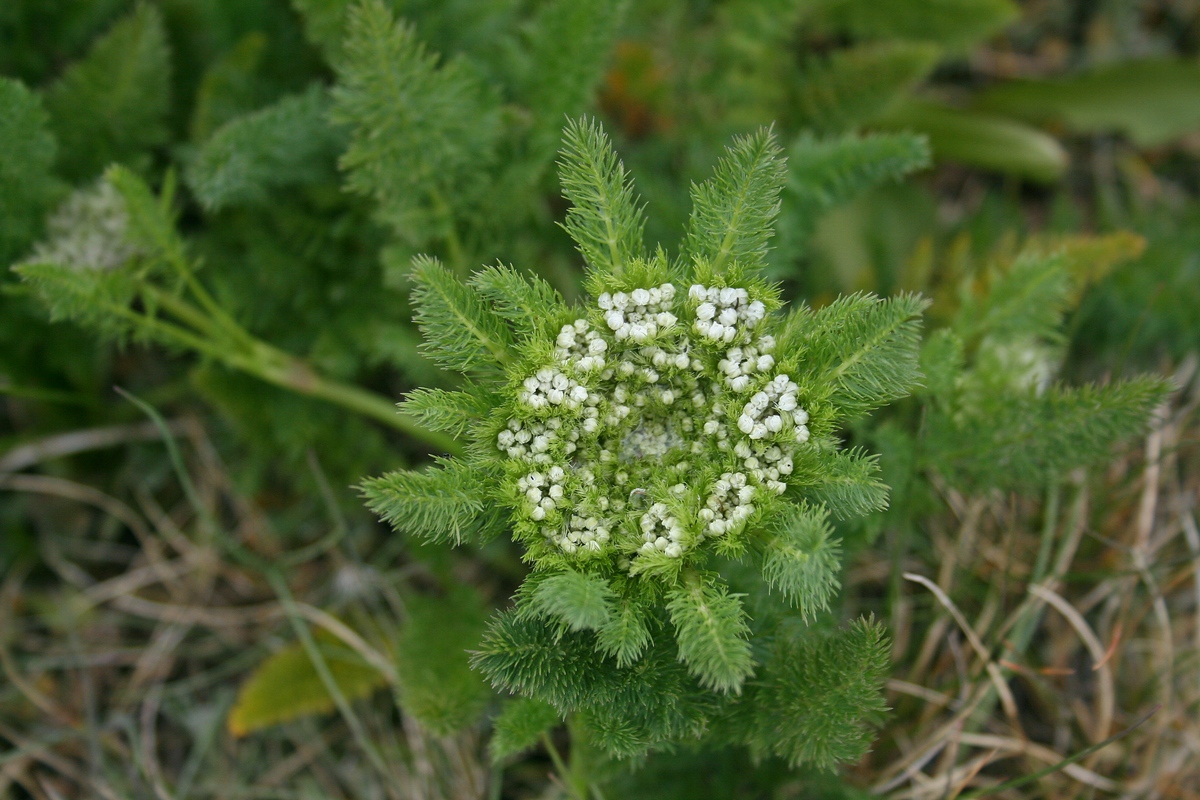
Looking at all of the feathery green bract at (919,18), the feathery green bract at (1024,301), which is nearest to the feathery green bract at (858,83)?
the feathery green bract at (919,18)

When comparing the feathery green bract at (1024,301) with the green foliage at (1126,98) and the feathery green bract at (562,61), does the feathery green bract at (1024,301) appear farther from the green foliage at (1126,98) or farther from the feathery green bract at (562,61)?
the green foliage at (1126,98)

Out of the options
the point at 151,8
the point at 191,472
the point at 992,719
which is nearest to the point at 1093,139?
the point at 992,719

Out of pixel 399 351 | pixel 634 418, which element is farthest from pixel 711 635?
pixel 399 351

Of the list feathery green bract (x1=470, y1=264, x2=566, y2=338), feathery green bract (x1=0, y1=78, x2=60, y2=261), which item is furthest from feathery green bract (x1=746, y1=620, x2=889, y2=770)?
feathery green bract (x1=0, y1=78, x2=60, y2=261)

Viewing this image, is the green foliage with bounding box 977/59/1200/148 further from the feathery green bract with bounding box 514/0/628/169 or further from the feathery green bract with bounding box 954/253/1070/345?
the feathery green bract with bounding box 514/0/628/169

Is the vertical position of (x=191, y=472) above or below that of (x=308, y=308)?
below

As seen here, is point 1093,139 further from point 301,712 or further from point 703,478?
point 301,712
